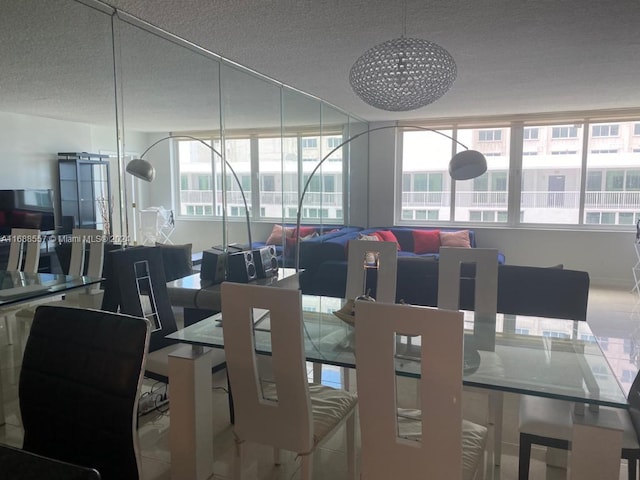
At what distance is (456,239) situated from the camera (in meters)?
6.46

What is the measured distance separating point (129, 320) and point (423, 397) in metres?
0.88

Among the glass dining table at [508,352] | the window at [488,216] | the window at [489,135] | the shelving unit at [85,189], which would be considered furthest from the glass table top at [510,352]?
the window at [489,135]

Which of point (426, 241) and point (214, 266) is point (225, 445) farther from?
point (426, 241)

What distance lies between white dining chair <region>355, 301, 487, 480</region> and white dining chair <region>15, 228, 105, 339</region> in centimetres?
198

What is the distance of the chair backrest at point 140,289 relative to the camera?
2414mm

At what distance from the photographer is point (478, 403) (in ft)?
9.63

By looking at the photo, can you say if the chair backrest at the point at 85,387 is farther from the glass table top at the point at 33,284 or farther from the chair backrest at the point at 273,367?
the glass table top at the point at 33,284

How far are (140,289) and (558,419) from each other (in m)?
2.07

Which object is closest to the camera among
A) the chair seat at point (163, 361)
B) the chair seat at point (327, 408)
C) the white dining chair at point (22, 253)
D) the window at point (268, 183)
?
the chair seat at point (327, 408)

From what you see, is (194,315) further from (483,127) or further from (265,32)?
(483,127)

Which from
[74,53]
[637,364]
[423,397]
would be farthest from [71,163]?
[637,364]

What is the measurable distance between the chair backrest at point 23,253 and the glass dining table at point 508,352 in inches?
56.5

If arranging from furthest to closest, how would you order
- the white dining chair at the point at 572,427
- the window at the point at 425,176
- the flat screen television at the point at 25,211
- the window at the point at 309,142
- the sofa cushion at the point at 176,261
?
the window at the point at 425,176 → the window at the point at 309,142 → the sofa cushion at the point at 176,261 → the flat screen television at the point at 25,211 → the white dining chair at the point at 572,427

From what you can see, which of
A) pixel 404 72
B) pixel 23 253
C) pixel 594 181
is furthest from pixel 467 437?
pixel 594 181
